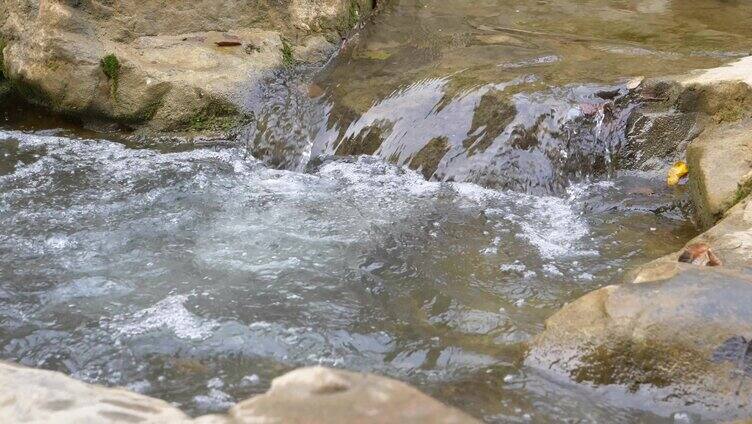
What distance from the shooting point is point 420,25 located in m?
7.16

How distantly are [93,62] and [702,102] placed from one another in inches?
168

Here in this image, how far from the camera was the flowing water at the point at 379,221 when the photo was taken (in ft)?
11.0

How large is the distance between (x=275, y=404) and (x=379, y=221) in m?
2.69

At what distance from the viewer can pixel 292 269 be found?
4137 millimetres

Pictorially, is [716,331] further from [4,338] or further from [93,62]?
[93,62]

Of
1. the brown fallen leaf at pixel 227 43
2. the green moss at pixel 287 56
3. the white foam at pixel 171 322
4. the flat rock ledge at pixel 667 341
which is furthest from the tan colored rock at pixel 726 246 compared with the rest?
the brown fallen leaf at pixel 227 43

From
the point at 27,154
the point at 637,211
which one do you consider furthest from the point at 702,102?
the point at 27,154

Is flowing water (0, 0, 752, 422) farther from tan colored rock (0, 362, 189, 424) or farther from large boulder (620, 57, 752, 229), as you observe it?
tan colored rock (0, 362, 189, 424)

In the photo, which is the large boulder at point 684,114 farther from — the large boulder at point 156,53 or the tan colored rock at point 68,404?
the tan colored rock at point 68,404

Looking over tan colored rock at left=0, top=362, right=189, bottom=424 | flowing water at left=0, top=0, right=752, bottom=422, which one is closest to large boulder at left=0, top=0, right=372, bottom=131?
flowing water at left=0, top=0, right=752, bottom=422

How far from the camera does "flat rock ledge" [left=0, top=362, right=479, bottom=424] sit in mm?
1979

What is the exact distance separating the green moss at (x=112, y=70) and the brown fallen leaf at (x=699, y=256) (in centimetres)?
431

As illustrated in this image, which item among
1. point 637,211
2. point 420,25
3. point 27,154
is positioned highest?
point 420,25

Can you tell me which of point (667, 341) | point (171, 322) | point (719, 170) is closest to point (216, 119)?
point (171, 322)
